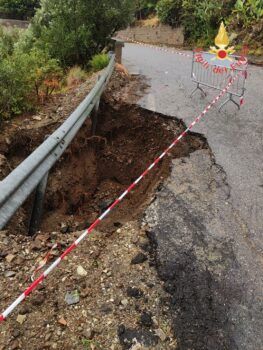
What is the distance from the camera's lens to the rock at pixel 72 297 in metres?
3.02

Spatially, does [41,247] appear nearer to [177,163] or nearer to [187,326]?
[187,326]

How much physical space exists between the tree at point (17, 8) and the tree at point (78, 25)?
27.2 meters

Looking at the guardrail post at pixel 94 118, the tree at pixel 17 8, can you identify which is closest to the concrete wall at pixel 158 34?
the tree at pixel 17 8

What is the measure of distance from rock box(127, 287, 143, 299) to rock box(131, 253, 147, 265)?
0.33 meters

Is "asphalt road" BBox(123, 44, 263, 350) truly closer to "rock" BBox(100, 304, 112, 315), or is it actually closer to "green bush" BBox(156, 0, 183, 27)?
"rock" BBox(100, 304, 112, 315)

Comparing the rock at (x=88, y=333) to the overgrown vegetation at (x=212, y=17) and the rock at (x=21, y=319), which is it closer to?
the rock at (x=21, y=319)

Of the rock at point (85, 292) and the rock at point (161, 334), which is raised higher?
the rock at point (85, 292)

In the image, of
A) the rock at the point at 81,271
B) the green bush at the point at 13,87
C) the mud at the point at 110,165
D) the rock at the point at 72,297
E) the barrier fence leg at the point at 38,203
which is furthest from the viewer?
the green bush at the point at 13,87

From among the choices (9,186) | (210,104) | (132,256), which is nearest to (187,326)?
(132,256)

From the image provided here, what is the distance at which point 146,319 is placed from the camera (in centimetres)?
293

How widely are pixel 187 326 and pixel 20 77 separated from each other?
595cm

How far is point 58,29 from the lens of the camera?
475 inches

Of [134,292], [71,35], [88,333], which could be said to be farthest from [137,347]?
[71,35]

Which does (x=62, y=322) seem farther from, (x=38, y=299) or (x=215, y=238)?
(x=215, y=238)
